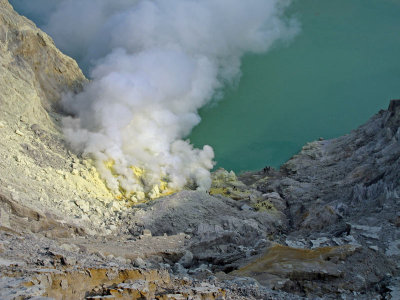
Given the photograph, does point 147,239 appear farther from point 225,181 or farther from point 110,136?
point 225,181

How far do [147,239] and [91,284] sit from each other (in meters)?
9.31

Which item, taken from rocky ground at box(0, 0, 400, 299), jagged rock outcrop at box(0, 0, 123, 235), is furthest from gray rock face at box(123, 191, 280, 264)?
jagged rock outcrop at box(0, 0, 123, 235)

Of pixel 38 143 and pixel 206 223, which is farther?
pixel 38 143

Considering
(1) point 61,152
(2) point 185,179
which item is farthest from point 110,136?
(2) point 185,179

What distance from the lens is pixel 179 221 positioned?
808 inches

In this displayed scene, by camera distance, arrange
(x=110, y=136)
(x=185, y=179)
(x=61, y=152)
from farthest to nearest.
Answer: (x=185, y=179) → (x=110, y=136) → (x=61, y=152)

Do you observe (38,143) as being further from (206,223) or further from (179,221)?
(206,223)

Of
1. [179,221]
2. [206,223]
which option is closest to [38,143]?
[179,221]

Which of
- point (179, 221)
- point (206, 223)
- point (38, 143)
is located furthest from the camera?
point (38, 143)

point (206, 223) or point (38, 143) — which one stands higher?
point (38, 143)

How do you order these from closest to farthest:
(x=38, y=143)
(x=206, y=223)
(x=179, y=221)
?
(x=206, y=223)
(x=179, y=221)
(x=38, y=143)

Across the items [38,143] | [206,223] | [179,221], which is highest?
[38,143]

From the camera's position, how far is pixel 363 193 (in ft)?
→ 70.7

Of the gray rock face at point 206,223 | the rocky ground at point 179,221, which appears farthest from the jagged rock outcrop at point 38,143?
the gray rock face at point 206,223
